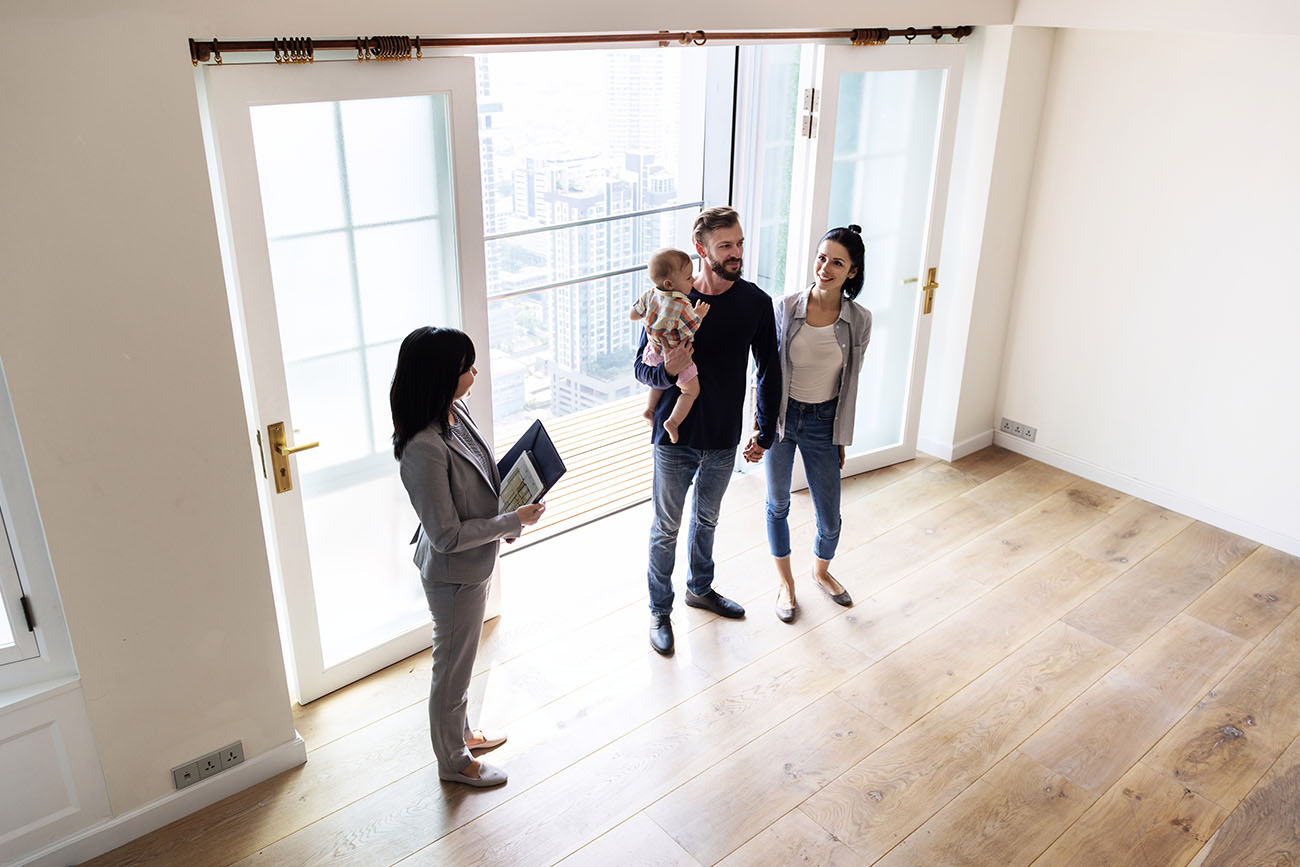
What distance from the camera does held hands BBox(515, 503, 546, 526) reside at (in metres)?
2.75

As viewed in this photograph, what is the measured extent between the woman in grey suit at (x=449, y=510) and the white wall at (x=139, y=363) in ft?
1.66

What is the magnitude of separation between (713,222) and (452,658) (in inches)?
59.8

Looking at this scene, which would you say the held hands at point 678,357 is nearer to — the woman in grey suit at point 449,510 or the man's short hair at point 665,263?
the man's short hair at point 665,263

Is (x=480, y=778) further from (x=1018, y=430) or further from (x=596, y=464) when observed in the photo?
(x=1018, y=430)

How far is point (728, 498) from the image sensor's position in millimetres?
4793

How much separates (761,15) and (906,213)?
4.79 feet

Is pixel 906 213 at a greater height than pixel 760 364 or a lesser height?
greater

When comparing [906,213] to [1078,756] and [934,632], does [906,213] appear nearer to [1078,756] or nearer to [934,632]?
[934,632]

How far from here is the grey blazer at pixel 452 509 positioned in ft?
8.40

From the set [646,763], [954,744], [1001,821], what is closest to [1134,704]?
[954,744]

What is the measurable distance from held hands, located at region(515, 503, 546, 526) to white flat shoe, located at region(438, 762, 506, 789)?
31.8 inches

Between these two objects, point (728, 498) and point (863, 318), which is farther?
point (728, 498)

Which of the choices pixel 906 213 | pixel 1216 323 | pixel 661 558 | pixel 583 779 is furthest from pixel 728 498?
pixel 1216 323

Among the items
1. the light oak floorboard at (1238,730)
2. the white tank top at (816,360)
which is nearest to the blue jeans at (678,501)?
the white tank top at (816,360)
